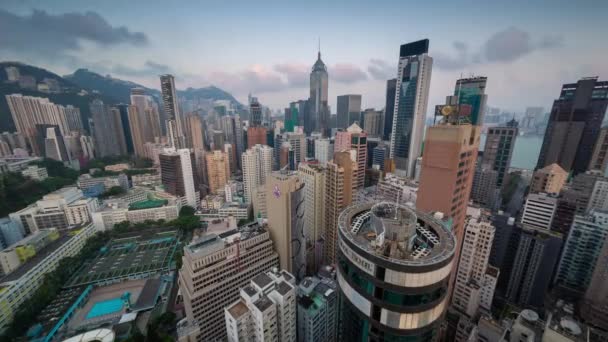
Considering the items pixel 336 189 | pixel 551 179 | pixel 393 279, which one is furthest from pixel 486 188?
pixel 393 279

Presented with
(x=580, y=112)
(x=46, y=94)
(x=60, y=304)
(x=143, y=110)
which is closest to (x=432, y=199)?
(x=60, y=304)

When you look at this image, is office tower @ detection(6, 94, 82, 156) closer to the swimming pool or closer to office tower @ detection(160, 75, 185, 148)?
office tower @ detection(160, 75, 185, 148)

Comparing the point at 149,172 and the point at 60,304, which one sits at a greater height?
the point at 149,172

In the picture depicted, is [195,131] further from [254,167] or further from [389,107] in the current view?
[389,107]

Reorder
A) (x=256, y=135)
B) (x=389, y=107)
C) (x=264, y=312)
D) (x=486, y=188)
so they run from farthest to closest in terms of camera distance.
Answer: (x=389, y=107)
(x=256, y=135)
(x=486, y=188)
(x=264, y=312)

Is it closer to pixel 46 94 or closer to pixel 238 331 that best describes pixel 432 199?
pixel 238 331

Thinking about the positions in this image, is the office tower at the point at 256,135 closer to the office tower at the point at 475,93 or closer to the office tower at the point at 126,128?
the office tower at the point at 126,128
